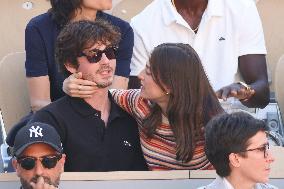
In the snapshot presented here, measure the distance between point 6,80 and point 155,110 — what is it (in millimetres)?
1047

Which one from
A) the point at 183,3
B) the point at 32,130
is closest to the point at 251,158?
the point at 32,130

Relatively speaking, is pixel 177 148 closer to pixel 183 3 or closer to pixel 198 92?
pixel 198 92

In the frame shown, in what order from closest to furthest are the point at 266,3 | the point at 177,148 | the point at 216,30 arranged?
the point at 177,148 → the point at 216,30 → the point at 266,3

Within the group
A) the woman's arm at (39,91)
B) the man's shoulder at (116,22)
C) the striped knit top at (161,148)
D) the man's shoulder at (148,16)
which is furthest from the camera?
the man's shoulder at (148,16)

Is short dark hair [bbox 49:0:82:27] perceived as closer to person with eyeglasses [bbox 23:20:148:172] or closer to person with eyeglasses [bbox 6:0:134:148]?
person with eyeglasses [bbox 6:0:134:148]

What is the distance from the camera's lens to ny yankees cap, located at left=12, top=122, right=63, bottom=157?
11.6 ft

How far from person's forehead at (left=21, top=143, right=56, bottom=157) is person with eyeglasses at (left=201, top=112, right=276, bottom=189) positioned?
0.61 metres

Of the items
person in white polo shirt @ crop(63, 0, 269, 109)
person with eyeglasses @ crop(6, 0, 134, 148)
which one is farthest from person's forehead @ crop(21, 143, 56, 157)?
person in white polo shirt @ crop(63, 0, 269, 109)

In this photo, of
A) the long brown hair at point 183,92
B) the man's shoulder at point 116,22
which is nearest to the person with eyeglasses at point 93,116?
the long brown hair at point 183,92

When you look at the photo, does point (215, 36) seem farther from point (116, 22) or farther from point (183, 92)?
point (183, 92)

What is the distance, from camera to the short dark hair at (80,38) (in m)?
4.20

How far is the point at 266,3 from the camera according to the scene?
588 centimetres

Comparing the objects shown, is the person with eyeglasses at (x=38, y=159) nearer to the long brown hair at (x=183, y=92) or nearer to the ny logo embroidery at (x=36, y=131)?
the ny logo embroidery at (x=36, y=131)

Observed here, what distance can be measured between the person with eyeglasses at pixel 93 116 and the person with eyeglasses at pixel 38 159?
22.4 inches
